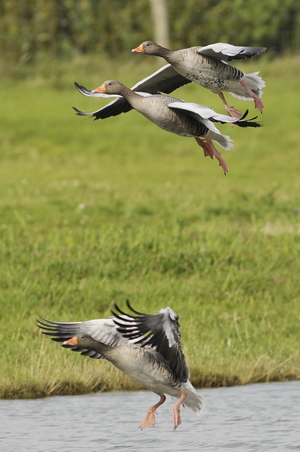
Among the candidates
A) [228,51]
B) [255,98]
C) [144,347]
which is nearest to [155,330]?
[144,347]

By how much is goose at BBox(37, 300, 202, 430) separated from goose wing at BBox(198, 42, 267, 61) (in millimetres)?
1446

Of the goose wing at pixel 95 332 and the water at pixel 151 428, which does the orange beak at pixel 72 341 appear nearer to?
the goose wing at pixel 95 332

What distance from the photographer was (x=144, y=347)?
5852 millimetres

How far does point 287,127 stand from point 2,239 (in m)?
11.1

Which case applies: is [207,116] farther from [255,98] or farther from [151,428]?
[151,428]

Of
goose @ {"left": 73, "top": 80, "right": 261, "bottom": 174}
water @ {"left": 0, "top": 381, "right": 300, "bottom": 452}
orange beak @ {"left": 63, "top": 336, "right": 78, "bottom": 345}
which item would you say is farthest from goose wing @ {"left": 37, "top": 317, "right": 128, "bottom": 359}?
goose @ {"left": 73, "top": 80, "right": 261, "bottom": 174}

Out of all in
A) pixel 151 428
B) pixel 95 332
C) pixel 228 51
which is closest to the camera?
pixel 228 51

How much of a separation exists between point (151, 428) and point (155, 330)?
202 cm

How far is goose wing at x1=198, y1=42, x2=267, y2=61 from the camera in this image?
4.59 metres

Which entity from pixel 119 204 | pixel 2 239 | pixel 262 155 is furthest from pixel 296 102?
pixel 2 239

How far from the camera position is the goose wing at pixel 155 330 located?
5324 mm

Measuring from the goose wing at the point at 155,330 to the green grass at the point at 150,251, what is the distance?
7.98 ft

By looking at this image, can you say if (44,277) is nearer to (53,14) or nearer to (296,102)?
(296,102)

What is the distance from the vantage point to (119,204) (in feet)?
44.5
